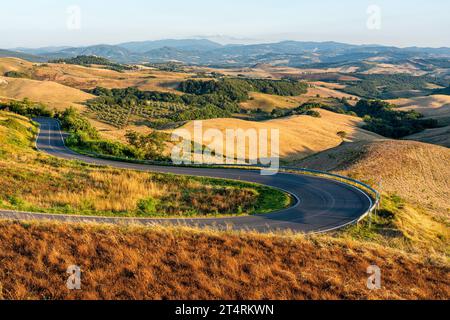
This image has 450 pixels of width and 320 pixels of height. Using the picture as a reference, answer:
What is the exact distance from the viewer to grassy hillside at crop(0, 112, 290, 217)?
25056mm

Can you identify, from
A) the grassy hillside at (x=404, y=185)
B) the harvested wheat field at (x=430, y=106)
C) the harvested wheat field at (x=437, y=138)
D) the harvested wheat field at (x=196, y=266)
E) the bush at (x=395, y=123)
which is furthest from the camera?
the harvested wheat field at (x=430, y=106)

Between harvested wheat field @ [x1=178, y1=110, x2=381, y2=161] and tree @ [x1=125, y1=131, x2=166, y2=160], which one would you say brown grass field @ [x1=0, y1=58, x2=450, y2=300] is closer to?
tree @ [x1=125, y1=131, x2=166, y2=160]

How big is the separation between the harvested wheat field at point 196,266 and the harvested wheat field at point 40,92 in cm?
12861

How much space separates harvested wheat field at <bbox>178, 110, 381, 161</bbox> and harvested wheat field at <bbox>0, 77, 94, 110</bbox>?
6531cm

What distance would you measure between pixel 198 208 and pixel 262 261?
13800 millimetres

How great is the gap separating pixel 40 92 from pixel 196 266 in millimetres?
157304

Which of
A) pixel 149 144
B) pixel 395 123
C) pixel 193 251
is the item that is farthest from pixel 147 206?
pixel 395 123

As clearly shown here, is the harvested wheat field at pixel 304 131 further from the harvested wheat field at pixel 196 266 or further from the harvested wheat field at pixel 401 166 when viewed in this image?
the harvested wheat field at pixel 196 266

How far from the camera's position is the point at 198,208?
27406 millimetres

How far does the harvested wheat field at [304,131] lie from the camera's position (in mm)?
85812

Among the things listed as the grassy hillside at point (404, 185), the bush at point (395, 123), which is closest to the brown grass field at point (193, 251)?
the grassy hillside at point (404, 185)

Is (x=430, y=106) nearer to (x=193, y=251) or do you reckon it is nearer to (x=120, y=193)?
(x=120, y=193)

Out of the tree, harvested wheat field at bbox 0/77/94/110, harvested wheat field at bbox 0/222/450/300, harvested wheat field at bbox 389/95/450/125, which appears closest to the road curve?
harvested wheat field at bbox 0/222/450/300

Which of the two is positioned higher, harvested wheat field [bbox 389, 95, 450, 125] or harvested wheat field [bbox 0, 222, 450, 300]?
harvested wheat field [bbox 389, 95, 450, 125]
